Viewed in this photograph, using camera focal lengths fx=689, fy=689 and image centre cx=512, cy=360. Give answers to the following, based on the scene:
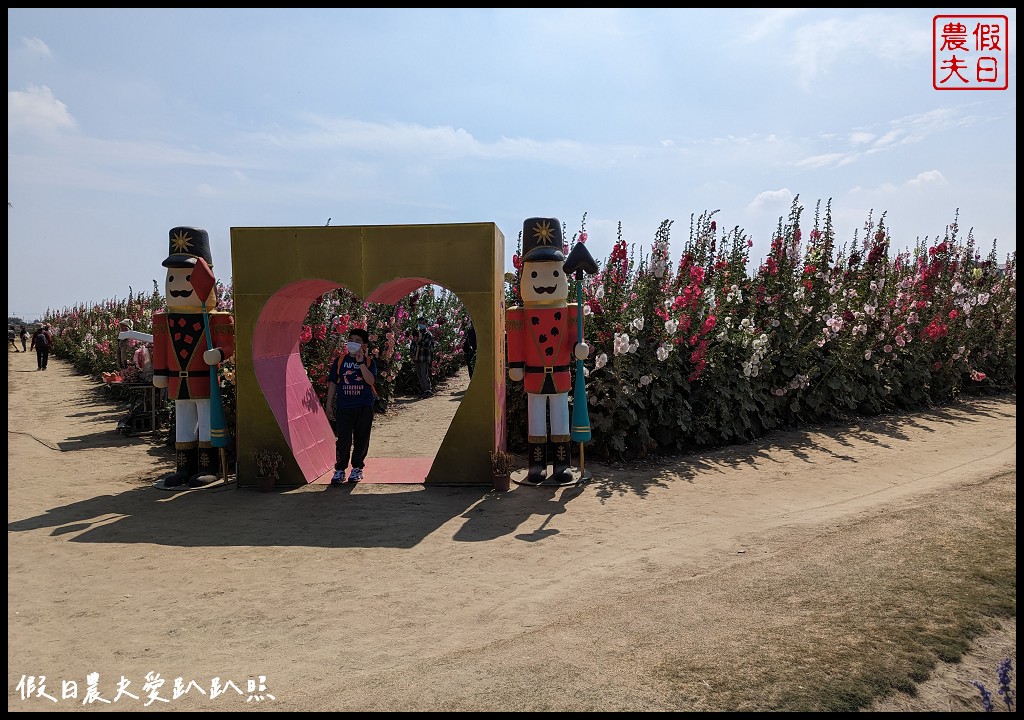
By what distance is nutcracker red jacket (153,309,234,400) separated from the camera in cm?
746

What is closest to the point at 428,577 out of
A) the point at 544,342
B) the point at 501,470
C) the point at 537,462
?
the point at 501,470

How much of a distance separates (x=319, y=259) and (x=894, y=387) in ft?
29.0

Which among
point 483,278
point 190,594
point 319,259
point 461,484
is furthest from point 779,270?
point 190,594

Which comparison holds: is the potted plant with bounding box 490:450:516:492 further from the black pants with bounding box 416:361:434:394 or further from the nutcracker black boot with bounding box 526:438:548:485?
the black pants with bounding box 416:361:434:394

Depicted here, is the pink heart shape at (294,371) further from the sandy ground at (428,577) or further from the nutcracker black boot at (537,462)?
the nutcracker black boot at (537,462)

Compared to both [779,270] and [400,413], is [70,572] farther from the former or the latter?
[779,270]

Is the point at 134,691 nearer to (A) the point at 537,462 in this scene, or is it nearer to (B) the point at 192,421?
(A) the point at 537,462

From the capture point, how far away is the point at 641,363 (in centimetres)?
845

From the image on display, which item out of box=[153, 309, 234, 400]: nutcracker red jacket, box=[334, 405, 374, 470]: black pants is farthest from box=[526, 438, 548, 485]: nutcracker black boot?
box=[153, 309, 234, 400]: nutcracker red jacket

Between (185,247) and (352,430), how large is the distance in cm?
270

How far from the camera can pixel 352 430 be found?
25.1ft

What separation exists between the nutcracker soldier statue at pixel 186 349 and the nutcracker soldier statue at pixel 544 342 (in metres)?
3.19

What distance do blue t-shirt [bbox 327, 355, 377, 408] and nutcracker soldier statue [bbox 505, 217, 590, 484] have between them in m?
1.61

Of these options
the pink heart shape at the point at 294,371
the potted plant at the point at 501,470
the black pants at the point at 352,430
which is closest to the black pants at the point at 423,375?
the pink heart shape at the point at 294,371
